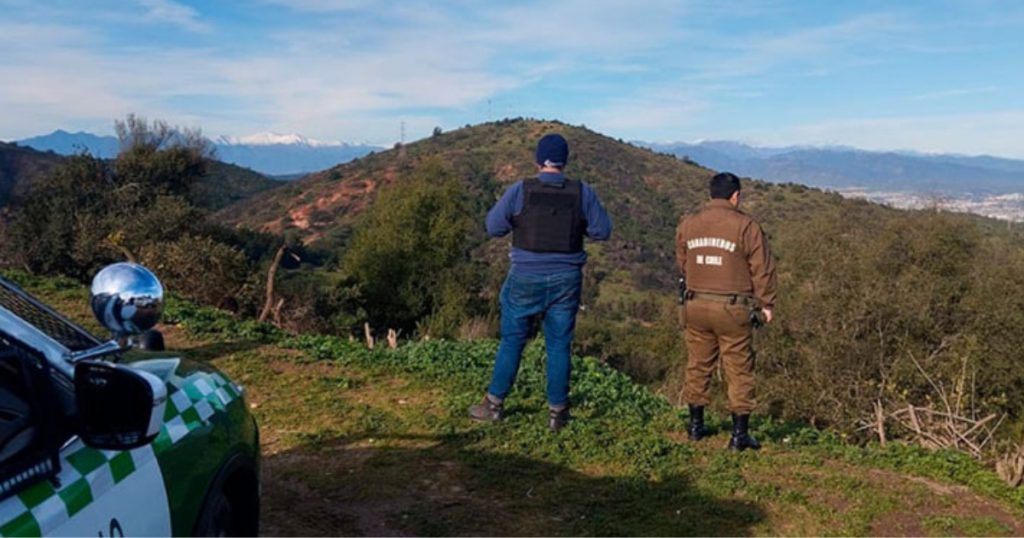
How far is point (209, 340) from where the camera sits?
8.83m

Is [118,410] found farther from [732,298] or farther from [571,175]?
[571,175]

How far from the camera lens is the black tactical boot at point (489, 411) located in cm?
603

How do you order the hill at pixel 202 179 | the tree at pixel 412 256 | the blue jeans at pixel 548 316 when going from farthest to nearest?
the hill at pixel 202 179
the tree at pixel 412 256
the blue jeans at pixel 548 316

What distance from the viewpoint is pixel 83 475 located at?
200 centimetres

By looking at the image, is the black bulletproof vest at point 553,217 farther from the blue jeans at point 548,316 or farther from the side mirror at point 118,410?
the side mirror at point 118,410

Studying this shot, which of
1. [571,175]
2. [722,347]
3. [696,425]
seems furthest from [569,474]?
[571,175]

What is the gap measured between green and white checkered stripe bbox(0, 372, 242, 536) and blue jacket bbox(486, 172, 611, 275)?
3.07 metres

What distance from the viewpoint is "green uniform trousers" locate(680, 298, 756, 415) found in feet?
18.2

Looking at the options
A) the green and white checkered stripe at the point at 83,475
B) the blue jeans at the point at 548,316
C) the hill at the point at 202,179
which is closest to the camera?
the green and white checkered stripe at the point at 83,475

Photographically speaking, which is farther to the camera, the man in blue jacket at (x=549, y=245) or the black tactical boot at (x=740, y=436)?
the black tactical boot at (x=740, y=436)

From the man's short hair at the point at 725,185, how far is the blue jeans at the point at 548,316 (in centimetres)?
111

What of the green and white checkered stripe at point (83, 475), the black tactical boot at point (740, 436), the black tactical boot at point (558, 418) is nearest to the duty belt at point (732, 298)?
the black tactical boot at point (740, 436)

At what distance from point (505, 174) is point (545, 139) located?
70038 millimetres

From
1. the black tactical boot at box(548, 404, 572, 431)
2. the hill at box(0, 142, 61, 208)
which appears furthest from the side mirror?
the hill at box(0, 142, 61, 208)
